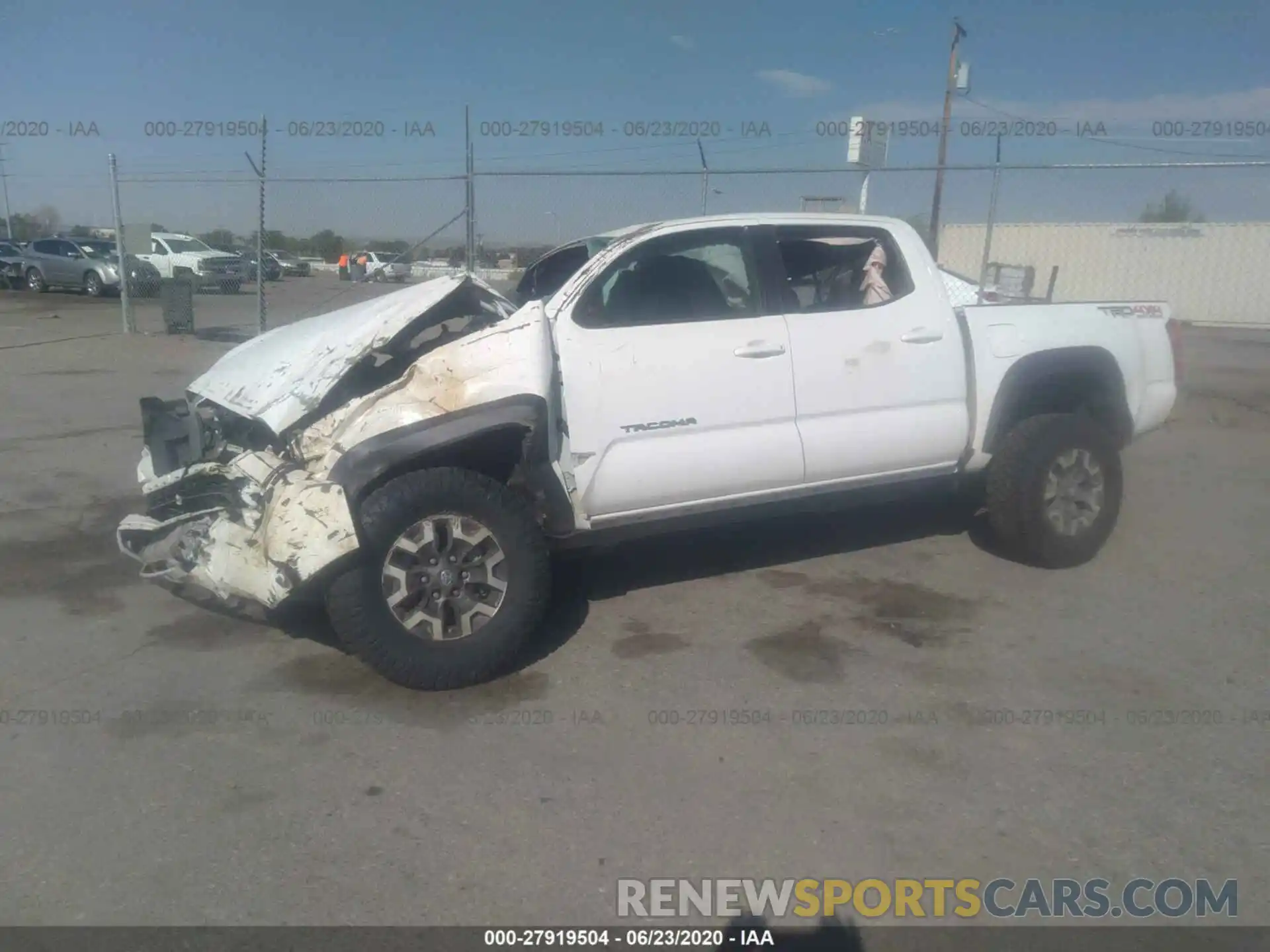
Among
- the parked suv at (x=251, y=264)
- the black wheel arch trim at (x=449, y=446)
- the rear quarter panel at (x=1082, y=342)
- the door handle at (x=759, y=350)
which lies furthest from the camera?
the parked suv at (x=251, y=264)

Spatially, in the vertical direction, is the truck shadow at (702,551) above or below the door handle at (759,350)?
below

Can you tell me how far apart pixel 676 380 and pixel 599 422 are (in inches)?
16.9

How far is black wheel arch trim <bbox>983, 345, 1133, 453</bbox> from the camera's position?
5477mm

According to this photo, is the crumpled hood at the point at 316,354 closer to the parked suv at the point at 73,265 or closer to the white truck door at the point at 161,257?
the parked suv at the point at 73,265

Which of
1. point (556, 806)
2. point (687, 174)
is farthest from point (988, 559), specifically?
point (687, 174)

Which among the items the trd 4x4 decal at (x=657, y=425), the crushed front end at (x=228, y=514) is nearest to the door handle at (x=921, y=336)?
the trd 4x4 decal at (x=657, y=425)

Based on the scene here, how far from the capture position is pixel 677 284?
4875 mm

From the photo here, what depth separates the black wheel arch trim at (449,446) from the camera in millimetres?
4020

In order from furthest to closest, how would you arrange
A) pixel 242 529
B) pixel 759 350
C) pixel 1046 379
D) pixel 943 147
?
pixel 943 147 < pixel 1046 379 < pixel 759 350 < pixel 242 529

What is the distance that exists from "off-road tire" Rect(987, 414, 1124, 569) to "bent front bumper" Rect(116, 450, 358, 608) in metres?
3.59

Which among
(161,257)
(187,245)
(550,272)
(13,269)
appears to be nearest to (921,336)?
(550,272)

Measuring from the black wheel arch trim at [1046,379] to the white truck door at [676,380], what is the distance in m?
1.36

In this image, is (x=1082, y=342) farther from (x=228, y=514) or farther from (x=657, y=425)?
(x=228, y=514)
